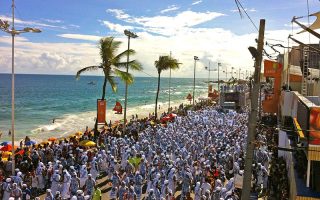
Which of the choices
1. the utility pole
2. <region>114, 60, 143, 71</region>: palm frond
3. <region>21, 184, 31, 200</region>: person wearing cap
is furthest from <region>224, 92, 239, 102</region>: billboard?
the utility pole

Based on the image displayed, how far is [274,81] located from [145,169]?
15352 mm

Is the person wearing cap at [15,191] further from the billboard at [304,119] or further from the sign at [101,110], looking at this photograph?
the sign at [101,110]

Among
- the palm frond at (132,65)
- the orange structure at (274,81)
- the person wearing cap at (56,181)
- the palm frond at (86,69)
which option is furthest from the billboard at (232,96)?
the person wearing cap at (56,181)

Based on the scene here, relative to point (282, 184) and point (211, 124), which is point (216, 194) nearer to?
point (282, 184)

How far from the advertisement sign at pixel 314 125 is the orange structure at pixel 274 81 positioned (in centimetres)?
1588

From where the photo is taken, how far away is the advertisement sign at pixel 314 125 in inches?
403

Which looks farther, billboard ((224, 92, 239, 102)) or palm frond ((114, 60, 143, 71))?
billboard ((224, 92, 239, 102))

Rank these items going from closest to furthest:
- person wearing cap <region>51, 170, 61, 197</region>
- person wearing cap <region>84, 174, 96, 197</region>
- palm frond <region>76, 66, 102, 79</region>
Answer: person wearing cap <region>84, 174, 96, 197</region> → person wearing cap <region>51, 170, 61, 197</region> → palm frond <region>76, 66, 102, 79</region>

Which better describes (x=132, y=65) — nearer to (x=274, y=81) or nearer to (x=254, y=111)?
(x=274, y=81)

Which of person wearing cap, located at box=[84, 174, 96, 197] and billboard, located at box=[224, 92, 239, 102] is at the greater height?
billboard, located at box=[224, 92, 239, 102]

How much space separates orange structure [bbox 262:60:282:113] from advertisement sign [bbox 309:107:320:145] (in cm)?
1588

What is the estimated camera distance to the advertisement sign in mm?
10242

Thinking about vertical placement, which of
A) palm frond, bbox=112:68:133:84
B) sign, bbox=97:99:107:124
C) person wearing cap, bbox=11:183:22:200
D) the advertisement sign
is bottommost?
person wearing cap, bbox=11:183:22:200

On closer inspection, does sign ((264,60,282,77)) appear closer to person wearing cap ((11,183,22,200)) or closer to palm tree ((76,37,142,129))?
palm tree ((76,37,142,129))
